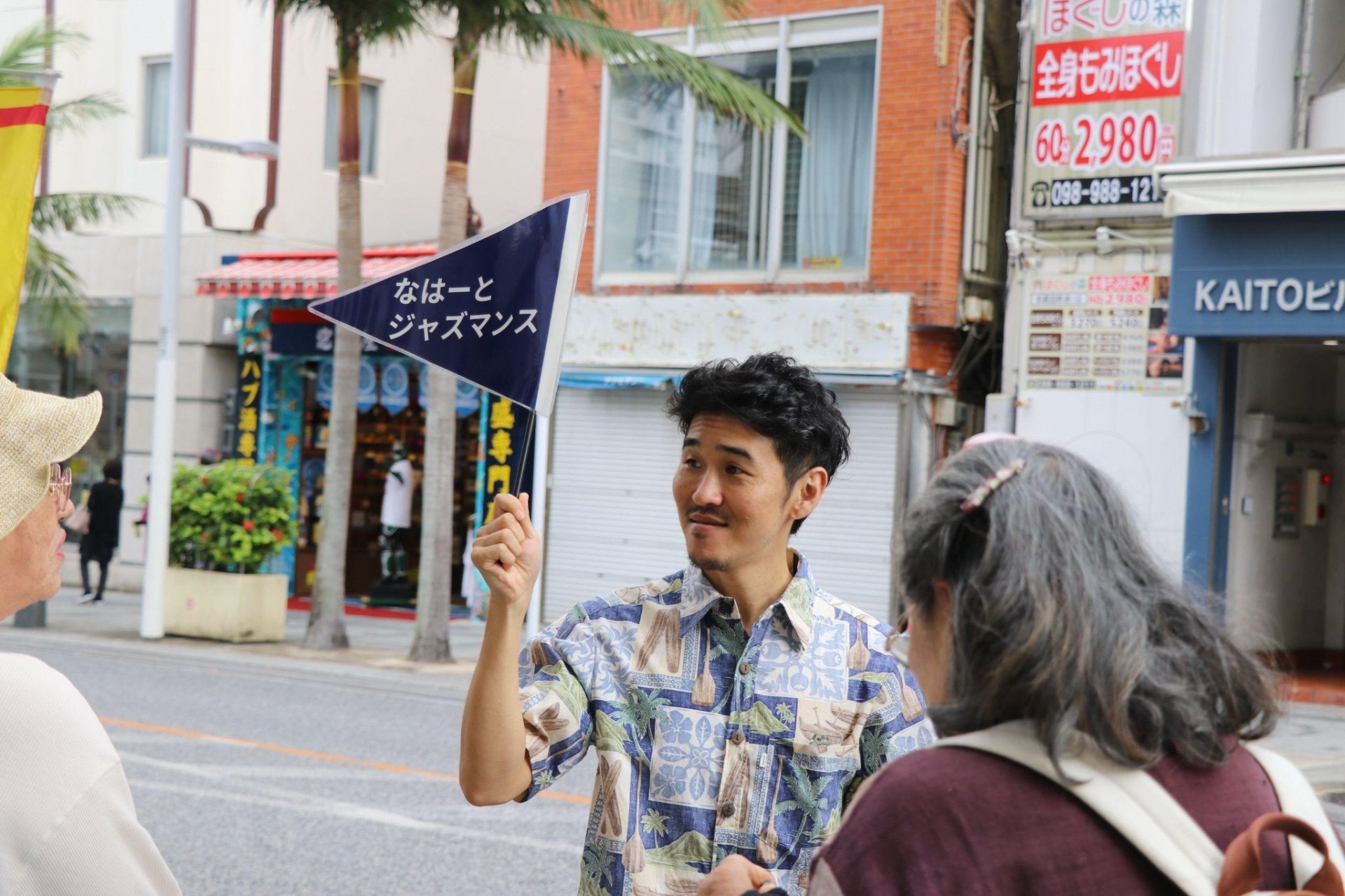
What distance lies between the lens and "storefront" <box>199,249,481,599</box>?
19.9m

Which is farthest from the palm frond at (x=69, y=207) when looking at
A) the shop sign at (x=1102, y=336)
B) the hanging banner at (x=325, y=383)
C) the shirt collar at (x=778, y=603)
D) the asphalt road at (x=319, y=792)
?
the shirt collar at (x=778, y=603)

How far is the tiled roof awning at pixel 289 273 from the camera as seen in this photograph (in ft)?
61.9

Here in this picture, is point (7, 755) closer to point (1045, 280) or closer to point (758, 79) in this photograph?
point (1045, 280)

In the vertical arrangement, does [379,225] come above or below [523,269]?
above

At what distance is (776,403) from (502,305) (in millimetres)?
604

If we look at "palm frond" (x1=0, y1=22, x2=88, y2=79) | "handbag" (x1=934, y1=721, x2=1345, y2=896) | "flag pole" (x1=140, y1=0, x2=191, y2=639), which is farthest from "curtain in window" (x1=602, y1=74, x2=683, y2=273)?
"handbag" (x1=934, y1=721, x2=1345, y2=896)

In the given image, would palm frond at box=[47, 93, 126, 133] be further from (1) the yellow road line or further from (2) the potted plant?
(1) the yellow road line

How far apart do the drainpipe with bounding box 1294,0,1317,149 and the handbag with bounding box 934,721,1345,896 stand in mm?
13591

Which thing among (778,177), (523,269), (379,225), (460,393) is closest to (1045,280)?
(778,177)

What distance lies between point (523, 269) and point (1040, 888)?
5.75 feet

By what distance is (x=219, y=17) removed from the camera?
814 inches

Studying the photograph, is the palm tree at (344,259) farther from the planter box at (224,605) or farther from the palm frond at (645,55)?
the palm frond at (645,55)

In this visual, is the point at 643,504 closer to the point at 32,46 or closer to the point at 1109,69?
the point at 1109,69

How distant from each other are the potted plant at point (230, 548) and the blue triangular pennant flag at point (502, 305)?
1341cm
